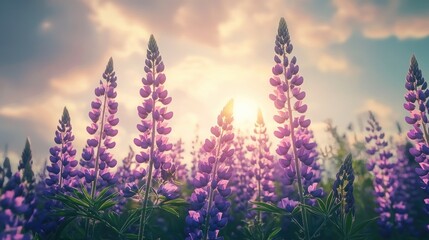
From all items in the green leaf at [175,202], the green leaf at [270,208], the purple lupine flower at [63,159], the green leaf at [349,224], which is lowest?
the green leaf at [349,224]

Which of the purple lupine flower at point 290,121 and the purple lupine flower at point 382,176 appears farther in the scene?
the purple lupine flower at point 382,176

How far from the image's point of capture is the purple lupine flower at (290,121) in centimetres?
454

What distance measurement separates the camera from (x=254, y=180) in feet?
22.6

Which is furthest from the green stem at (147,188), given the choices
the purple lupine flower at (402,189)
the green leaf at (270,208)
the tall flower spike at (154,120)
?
the purple lupine flower at (402,189)

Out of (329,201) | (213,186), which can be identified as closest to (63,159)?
(213,186)

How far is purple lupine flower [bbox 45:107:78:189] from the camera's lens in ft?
17.4

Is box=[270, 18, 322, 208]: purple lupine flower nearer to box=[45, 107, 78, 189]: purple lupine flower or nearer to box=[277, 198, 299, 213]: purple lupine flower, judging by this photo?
box=[277, 198, 299, 213]: purple lupine flower

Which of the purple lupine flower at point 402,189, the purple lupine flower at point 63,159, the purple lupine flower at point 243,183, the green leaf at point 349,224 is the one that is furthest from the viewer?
the purple lupine flower at point 402,189

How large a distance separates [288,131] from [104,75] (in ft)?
9.75

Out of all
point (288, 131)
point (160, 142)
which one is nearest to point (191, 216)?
point (160, 142)

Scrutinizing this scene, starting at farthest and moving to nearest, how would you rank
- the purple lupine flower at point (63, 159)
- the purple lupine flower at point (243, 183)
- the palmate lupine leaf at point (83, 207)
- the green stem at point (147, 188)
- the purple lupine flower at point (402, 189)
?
the purple lupine flower at point (402, 189)
the purple lupine flower at point (243, 183)
the purple lupine flower at point (63, 159)
the green stem at point (147, 188)
the palmate lupine leaf at point (83, 207)

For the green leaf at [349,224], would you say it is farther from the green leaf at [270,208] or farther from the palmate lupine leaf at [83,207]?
the palmate lupine leaf at [83,207]

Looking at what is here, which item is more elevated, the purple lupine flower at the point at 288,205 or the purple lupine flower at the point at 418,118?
the purple lupine flower at the point at 418,118

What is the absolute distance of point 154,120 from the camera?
15.3 ft
